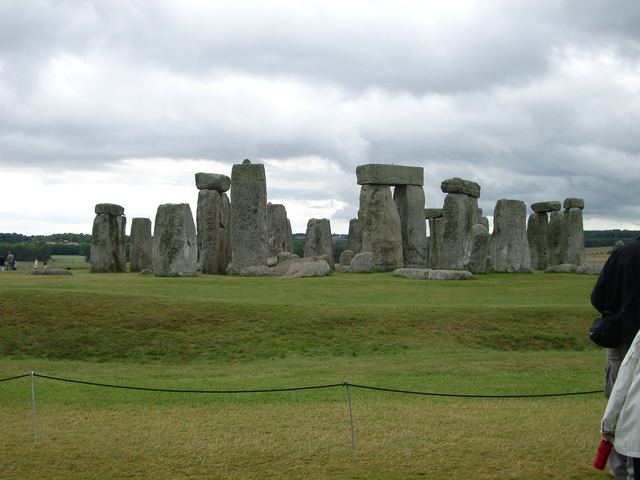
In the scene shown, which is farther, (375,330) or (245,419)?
(375,330)

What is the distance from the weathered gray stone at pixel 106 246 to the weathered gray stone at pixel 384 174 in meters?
10.7

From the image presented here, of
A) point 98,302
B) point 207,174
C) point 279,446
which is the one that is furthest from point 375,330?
point 207,174

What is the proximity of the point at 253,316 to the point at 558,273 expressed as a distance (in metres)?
16.9

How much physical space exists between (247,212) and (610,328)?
22.1m

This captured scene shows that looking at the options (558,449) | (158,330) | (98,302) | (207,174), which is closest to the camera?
(558,449)

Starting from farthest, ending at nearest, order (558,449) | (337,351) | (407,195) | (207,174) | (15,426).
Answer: (407,195)
(207,174)
(337,351)
(15,426)
(558,449)

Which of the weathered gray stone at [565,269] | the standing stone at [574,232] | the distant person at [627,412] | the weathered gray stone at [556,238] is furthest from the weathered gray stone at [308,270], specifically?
the distant person at [627,412]

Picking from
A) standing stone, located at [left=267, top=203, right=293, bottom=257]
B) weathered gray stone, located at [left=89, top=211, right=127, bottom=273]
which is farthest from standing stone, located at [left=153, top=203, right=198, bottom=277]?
standing stone, located at [left=267, top=203, right=293, bottom=257]

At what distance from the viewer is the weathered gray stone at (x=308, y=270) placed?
26741mm

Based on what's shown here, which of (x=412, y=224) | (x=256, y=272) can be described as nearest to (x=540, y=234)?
(x=412, y=224)

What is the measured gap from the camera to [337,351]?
15.2 meters

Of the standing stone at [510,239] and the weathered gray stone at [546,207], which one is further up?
the weathered gray stone at [546,207]

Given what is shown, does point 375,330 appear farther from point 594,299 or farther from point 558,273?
point 558,273

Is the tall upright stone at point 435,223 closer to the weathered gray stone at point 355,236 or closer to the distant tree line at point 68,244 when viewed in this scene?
the weathered gray stone at point 355,236
